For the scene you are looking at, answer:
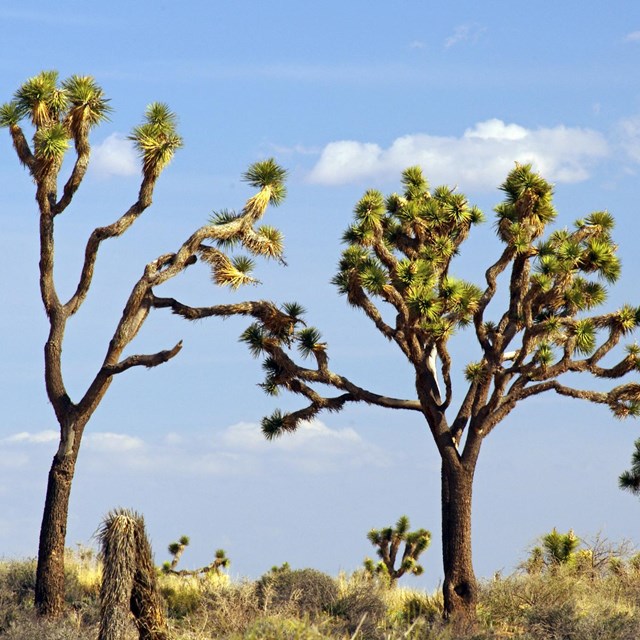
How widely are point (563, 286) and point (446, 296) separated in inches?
94.8

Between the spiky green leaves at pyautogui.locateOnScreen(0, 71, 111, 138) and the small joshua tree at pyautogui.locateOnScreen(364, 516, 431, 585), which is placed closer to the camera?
the spiky green leaves at pyautogui.locateOnScreen(0, 71, 111, 138)

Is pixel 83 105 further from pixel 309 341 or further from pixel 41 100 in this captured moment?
pixel 309 341

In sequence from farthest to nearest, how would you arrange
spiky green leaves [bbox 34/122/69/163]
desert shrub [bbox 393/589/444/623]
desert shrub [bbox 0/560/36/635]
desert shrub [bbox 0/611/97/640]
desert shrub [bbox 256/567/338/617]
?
1. desert shrub [bbox 393/589/444/623]
2. desert shrub [bbox 256/567/338/617]
3. spiky green leaves [bbox 34/122/69/163]
4. desert shrub [bbox 0/560/36/635]
5. desert shrub [bbox 0/611/97/640]

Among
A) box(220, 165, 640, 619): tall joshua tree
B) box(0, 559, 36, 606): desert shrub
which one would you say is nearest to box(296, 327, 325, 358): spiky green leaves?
box(220, 165, 640, 619): tall joshua tree

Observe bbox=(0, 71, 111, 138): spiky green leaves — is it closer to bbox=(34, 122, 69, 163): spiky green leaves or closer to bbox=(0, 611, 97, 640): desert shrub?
bbox=(34, 122, 69, 163): spiky green leaves

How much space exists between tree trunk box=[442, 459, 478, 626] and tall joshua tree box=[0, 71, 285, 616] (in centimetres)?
567

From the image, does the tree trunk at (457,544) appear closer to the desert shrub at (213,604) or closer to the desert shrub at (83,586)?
the desert shrub at (213,604)

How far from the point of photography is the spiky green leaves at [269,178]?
20.9m

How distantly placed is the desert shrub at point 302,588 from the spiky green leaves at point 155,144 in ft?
26.4

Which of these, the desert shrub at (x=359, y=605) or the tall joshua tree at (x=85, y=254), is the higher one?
the tall joshua tree at (x=85, y=254)

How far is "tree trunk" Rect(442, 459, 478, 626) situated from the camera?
1933 centimetres

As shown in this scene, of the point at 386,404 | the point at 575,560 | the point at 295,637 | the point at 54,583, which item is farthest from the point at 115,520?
the point at 575,560

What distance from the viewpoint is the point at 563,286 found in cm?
2002

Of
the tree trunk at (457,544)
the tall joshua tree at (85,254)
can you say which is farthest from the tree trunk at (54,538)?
the tree trunk at (457,544)
